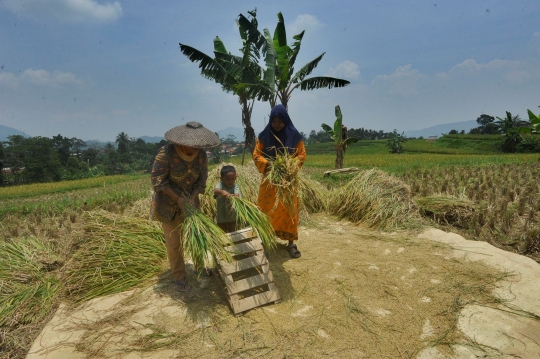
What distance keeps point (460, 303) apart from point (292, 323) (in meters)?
1.30

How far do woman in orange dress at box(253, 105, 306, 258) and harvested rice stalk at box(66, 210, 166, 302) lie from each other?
1232 millimetres

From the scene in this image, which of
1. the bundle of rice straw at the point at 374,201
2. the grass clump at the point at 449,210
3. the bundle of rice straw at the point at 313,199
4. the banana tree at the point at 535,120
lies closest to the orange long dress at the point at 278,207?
the bundle of rice straw at the point at 374,201

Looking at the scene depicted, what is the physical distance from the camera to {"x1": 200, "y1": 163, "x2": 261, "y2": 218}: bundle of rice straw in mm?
4477

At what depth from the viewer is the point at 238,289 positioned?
243 centimetres

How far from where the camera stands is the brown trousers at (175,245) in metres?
2.64

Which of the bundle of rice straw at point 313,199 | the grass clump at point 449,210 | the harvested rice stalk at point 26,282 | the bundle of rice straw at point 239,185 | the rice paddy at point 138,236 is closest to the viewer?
the harvested rice stalk at point 26,282

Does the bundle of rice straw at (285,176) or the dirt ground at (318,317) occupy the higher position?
the bundle of rice straw at (285,176)

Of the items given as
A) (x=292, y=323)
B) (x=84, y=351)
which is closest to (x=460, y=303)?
(x=292, y=323)

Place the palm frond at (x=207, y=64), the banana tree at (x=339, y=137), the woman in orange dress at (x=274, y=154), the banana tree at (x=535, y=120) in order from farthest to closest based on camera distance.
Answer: the banana tree at (x=535, y=120), the banana tree at (x=339, y=137), the palm frond at (x=207, y=64), the woman in orange dress at (x=274, y=154)

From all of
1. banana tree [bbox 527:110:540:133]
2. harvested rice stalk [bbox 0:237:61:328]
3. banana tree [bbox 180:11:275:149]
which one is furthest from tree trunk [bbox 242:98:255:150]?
banana tree [bbox 527:110:540:133]

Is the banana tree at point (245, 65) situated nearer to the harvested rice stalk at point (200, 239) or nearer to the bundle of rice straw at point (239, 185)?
the bundle of rice straw at point (239, 185)

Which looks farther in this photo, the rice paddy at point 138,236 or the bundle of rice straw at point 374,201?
the bundle of rice straw at point 374,201

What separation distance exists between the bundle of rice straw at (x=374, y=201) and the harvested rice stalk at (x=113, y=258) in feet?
8.99

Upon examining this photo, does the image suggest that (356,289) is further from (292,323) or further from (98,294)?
(98,294)
